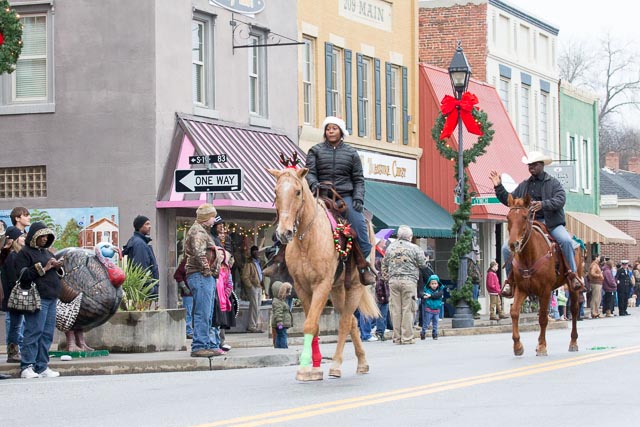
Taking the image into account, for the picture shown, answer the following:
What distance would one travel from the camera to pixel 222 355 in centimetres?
1766

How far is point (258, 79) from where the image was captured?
31.3 metres

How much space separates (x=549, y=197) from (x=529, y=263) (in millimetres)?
962

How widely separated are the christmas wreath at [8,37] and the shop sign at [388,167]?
51.2ft

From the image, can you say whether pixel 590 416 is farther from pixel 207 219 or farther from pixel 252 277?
pixel 252 277

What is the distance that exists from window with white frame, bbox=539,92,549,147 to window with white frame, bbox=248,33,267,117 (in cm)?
2062

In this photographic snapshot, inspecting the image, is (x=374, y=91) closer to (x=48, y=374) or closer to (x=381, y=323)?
(x=381, y=323)

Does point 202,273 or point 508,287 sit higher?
point 202,273

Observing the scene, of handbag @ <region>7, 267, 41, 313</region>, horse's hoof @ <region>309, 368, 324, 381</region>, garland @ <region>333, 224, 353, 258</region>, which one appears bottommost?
horse's hoof @ <region>309, 368, 324, 381</region>

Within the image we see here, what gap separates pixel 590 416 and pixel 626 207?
56114 mm

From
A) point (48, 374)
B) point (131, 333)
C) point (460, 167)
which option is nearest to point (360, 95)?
point (460, 167)

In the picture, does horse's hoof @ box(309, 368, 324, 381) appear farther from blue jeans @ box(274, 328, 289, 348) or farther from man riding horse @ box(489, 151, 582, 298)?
blue jeans @ box(274, 328, 289, 348)

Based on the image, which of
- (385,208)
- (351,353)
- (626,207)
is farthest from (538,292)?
(626,207)

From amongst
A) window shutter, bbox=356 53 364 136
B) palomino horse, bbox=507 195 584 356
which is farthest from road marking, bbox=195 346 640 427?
window shutter, bbox=356 53 364 136

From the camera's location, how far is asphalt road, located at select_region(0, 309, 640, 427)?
34.8 ft
